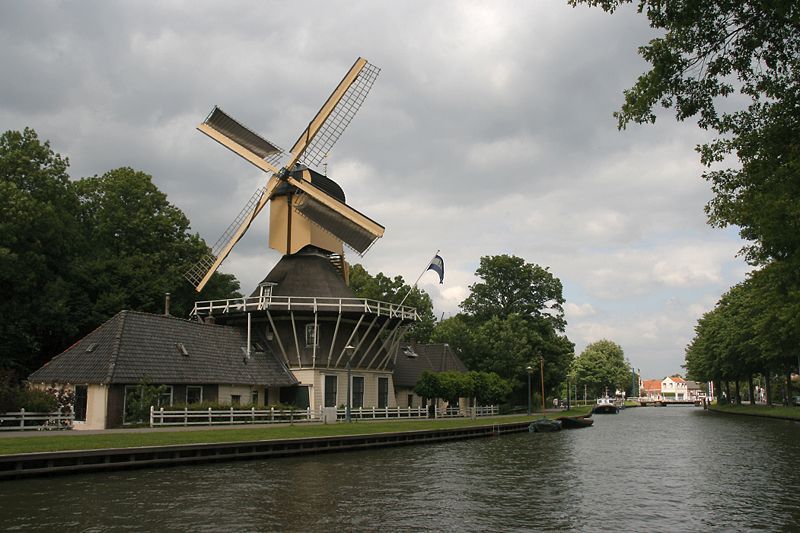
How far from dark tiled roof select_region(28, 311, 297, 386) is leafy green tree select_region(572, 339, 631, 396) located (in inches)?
4387

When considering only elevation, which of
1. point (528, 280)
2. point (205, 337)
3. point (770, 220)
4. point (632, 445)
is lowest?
point (632, 445)

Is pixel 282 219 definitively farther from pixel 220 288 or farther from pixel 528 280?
pixel 528 280

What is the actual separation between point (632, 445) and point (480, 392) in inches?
841

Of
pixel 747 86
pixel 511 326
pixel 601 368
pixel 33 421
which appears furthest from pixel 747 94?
pixel 601 368

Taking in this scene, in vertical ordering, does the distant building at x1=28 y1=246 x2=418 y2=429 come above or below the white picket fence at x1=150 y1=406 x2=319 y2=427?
above

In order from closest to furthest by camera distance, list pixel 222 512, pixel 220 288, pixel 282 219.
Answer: pixel 222 512
pixel 282 219
pixel 220 288

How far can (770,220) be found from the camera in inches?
901

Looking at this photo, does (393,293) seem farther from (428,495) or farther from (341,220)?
(428,495)

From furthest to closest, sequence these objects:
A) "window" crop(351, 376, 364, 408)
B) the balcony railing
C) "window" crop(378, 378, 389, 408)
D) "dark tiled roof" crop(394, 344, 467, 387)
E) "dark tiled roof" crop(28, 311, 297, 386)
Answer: "dark tiled roof" crop(394, 344, 467, 387)
"window" crop(378, 378, 389, 408)
"window" crop(351, 376, 364, 408)
the balcony railing
"dark tiled roof" crop(28, 311, 297, 386)

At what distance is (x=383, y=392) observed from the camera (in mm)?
51531

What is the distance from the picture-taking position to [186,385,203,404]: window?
38766mm

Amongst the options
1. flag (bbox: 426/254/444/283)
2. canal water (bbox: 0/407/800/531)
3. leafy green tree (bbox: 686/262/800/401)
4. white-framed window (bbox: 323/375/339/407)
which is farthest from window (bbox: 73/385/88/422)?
leafy green tree (bbox: 686/262/800/401)

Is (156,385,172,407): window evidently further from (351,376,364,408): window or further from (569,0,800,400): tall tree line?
(569,0,800,400): tall tree line

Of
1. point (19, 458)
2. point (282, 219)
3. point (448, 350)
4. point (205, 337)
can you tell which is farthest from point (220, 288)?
point (19, 458)
